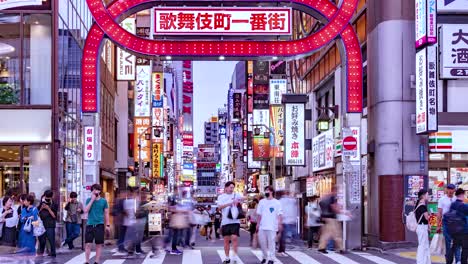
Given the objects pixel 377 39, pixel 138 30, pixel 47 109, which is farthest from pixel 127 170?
pixel 377 39

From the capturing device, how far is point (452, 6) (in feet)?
80.2

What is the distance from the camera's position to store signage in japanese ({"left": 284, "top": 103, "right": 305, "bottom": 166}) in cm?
3947

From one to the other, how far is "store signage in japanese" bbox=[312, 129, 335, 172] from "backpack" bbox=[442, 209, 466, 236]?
17.4m

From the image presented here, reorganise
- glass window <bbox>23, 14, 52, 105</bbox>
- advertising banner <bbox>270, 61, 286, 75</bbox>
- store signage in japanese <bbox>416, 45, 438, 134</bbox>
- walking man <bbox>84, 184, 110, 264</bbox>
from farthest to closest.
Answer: advertising banner <bbox>270, 61, 286, 75</bbox> < glass window <bbox>23, 14, 52, 105</bbox> < store signage in japanese <bbox>416, 45, 438, 134</bbox> < walking man <bbox>84, 184, 110, 264</bbox>

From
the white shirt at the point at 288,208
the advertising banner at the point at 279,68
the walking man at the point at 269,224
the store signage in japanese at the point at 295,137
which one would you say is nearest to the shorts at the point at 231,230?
the walking man at the point at 269,224

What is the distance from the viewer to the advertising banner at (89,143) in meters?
24.0

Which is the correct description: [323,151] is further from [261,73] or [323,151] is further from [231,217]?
[261,73]

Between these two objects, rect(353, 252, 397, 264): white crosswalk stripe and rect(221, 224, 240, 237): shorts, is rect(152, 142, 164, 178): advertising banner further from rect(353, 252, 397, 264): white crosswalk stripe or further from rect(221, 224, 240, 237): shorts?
rect(221, 224, 240, 237): shorts

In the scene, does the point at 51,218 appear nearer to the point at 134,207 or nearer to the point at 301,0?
the point at 134,207

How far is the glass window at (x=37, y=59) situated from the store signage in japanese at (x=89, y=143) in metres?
3.97

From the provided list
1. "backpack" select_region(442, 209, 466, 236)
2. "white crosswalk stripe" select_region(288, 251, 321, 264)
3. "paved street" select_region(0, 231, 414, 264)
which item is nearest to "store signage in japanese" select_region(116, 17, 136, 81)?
"paved street" select_region(0, 231, 414, 264)

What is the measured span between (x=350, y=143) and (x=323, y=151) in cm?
1328

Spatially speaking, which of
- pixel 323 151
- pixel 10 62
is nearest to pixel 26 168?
pixel 10 62

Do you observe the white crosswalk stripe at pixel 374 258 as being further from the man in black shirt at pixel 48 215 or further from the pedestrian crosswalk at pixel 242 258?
the man in black shirt at pixel 48 215
